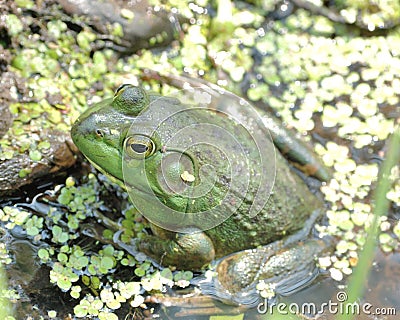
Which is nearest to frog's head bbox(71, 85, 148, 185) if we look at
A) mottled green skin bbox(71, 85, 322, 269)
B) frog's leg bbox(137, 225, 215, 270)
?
mottled green skin bbox(71, 85, 322, 269)

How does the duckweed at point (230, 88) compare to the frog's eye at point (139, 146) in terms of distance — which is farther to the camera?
the duckweed at point (230, 88)

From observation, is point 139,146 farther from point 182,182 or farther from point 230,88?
point 230,88

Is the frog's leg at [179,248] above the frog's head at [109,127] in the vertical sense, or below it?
below

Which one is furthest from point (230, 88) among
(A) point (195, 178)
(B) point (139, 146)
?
(B) point (139, 146)

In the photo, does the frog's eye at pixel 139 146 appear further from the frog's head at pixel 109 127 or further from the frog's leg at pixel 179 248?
the frog's leg at pixel 179 248

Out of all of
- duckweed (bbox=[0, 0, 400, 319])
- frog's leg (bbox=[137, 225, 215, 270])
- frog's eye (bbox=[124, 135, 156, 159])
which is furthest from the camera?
duckweed (bbox=[0, 0, 400, 319])

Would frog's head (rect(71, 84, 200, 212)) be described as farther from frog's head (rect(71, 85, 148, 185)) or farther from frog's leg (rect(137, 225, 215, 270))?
frog's leg (rect(137, 225, 215, 270))

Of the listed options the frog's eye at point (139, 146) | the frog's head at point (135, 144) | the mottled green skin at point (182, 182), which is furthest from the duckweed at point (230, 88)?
the frog's eye at point (139, 146)

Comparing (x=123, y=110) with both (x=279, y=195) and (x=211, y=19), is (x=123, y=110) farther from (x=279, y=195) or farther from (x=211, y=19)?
(x=211, y=19)
